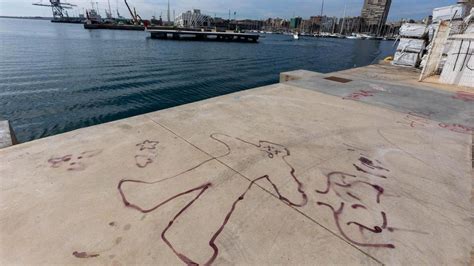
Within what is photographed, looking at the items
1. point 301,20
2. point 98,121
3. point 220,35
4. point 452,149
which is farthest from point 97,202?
point 301,20

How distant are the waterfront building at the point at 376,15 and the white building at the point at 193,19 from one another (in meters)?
101

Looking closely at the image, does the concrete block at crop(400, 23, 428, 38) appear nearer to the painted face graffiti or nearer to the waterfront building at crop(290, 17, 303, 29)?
the painted face graffiti

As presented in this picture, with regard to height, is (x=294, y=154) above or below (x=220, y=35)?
below

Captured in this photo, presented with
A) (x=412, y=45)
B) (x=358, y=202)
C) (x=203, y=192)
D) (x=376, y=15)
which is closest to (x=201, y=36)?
(x=412, y=45)

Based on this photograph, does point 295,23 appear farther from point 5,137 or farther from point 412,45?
point 5,137

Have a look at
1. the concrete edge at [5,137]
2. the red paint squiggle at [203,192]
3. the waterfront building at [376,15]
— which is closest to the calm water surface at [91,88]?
the concrete edge at [5,137]

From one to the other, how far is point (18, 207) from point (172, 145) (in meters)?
1.88

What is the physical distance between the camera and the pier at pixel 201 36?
A: 50.2 meters

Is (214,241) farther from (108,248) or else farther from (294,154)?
(294,154)

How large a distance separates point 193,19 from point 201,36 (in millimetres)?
75571

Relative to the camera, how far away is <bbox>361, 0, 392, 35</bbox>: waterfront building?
136 metres

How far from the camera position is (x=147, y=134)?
155 inches

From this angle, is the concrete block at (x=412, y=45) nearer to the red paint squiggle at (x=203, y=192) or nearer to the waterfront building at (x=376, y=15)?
the red paint squiggle at (x=203, y=192)

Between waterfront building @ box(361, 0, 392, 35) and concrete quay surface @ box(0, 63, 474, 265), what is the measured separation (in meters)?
165
